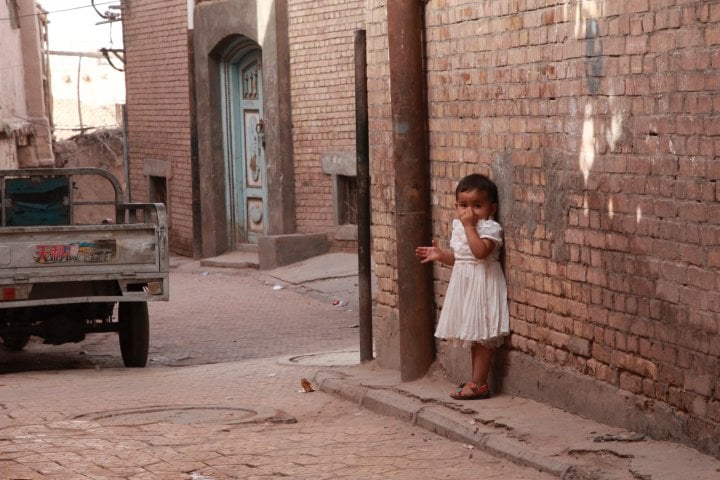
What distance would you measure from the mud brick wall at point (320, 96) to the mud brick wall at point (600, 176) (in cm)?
967

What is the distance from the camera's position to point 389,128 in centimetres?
860

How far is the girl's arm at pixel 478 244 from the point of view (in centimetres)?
721

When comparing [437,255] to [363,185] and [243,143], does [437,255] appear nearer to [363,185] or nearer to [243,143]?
[363,185]

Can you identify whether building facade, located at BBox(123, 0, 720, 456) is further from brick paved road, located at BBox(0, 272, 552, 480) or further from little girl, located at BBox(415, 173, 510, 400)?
brick paved road, located at BBox(0, 272, 552, 480)

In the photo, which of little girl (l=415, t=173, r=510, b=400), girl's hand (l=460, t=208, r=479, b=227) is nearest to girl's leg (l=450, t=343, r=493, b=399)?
little girl (l=415, t=173, r=510, b=400)

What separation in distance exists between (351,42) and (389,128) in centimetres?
925

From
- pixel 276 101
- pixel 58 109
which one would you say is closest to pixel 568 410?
pixel 276 101

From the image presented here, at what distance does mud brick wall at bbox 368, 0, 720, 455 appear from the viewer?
5.52m

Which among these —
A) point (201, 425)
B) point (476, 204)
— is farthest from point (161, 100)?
point (476, 204)

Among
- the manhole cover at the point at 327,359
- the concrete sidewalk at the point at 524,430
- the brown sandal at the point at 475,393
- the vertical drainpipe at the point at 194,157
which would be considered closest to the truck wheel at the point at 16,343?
the manhole cover at the point at 327,359

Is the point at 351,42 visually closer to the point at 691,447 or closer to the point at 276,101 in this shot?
the point at 276,101

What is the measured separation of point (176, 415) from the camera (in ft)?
26.6

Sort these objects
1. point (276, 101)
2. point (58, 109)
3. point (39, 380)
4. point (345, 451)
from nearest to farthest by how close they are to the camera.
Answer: point (345, 451) < point (39, 380) < point (276, 101) < point (58, 109)

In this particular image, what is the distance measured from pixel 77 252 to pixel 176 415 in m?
2.80
